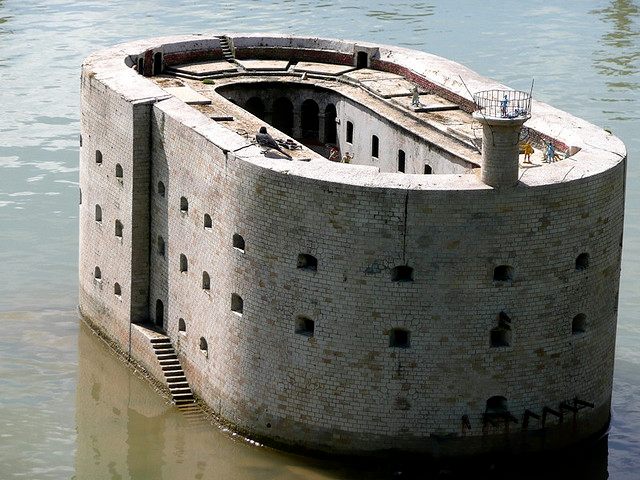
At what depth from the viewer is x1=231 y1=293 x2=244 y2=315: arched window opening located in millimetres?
35562

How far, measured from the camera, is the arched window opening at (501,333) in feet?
110

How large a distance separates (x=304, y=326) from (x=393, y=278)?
2316mm

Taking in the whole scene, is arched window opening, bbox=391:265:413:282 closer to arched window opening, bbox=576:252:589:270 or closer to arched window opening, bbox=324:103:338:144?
arched window opening, bbox=576:252:589:270

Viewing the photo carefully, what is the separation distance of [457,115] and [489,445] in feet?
29.9

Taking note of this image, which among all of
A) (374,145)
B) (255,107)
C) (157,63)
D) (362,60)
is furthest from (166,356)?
(362,60)

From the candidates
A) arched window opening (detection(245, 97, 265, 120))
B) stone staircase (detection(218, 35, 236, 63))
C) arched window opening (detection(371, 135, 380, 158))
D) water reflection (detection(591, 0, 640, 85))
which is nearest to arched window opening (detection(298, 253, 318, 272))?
arched window opening (detection(371, 135, 380, 158))

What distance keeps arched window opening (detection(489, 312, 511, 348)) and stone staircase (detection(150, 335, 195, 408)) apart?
7.75m

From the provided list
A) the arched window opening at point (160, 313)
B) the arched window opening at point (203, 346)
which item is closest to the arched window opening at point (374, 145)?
the arched window opening at point (160, 313)

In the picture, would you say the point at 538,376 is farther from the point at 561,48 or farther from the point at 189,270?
the point at 561,48

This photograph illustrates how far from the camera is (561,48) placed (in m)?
73.1

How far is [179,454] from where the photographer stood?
37.3 m

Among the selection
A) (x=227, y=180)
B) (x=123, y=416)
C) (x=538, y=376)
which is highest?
(x=227, y=180)

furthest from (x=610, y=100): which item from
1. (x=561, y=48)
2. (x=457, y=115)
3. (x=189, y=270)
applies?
(x=189, y=270)

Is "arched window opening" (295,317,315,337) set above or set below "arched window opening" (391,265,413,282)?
below
